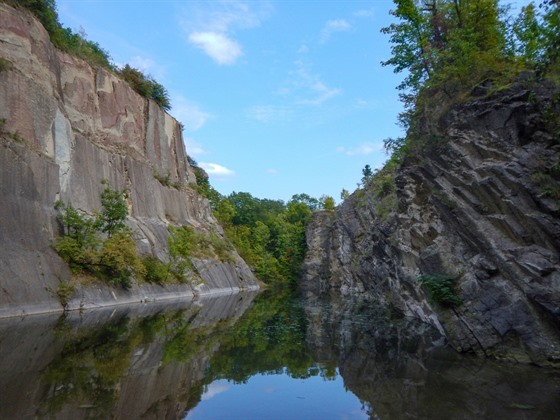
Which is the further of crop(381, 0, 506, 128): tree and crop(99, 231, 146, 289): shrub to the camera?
crop(99, 231, 146, 289): shrub

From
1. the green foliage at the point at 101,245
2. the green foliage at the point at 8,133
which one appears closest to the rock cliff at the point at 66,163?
the green foliage at the point at 8,133

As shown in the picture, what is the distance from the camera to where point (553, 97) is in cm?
1412

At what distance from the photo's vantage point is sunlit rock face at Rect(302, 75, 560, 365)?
1245 cm

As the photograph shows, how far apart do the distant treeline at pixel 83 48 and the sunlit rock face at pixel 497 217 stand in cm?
2737

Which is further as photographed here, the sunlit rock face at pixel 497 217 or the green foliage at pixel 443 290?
the green foliage at pixel 443 290

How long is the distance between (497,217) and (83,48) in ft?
130

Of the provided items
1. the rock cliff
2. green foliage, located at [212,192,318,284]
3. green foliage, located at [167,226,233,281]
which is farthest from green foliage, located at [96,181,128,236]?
green foliage, located at [212,192,318,284]

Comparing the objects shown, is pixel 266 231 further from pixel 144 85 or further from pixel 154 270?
pixel 154 270

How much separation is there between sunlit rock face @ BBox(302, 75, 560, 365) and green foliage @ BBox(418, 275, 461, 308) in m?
0.20

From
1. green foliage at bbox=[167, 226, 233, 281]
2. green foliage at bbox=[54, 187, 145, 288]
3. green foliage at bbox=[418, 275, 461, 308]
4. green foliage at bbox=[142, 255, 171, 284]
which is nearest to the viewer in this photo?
green foliage at bbox=[418, 275, 461, 308]

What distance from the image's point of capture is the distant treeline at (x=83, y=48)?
103 feet

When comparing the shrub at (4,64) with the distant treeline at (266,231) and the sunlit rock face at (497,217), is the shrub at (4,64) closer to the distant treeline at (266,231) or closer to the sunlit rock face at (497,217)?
the sunlit rock face at (497,217)

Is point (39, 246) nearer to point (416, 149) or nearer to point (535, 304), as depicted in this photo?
point (416, 149)

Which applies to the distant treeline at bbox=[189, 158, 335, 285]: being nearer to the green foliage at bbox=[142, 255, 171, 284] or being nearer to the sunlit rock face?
the green foliage at bbox=[142, 255, 171, 284]
